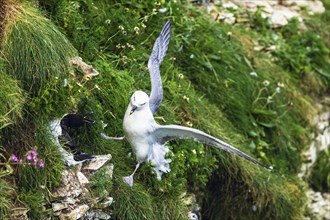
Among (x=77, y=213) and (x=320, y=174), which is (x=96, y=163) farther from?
(x=320, y=174)

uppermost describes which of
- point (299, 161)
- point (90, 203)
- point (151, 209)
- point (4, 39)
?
→ point (4, 39)

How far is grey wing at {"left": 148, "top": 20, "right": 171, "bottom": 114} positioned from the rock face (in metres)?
0.55

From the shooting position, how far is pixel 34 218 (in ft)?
16.1

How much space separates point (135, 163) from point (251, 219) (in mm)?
1677

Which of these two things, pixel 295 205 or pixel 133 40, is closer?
pixel 133 40

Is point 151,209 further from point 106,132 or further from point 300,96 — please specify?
point 300,96

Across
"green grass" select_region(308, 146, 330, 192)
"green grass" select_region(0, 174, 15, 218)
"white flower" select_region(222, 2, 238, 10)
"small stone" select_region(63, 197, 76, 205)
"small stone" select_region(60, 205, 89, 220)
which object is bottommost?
"green grass" select_region(308, 146, 330, 192)

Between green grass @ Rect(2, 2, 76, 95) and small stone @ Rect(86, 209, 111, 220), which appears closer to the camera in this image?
small stone @ Rect(86, 209, 111, 220)

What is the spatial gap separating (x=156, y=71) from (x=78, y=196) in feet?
3.72

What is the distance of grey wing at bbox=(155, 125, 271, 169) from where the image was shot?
17.3 feet

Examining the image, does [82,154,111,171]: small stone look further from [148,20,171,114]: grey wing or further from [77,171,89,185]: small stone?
[148,20,171,114]: grey wing

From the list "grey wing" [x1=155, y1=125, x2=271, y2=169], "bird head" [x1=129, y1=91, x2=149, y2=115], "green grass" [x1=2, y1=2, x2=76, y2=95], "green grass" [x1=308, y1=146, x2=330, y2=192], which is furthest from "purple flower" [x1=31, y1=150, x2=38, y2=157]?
"green grass" [x1=308, y1=146, x2=330, y2=192]

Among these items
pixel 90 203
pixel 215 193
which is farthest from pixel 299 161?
pixel 90 203

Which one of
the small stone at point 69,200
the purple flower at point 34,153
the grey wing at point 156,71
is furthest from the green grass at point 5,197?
the grey wing at point 156,71
